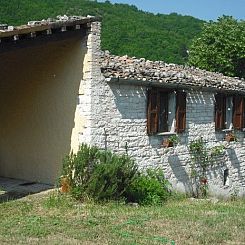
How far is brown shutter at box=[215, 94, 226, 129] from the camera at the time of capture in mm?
14953

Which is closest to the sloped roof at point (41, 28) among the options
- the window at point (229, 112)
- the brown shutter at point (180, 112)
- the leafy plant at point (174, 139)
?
the brown shutter at point (180, 112)

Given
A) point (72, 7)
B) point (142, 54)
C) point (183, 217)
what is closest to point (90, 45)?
point (183, 217)

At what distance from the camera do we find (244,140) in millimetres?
16719

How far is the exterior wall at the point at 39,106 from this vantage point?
11.1 meters

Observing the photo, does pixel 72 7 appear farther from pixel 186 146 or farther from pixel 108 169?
pixel 108 169

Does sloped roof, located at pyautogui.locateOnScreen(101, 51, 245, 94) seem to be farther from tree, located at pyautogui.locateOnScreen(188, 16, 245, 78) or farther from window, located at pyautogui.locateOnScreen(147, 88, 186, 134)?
tree, located at pyautogui.locateOnScreen(188, 16, 245, 78)

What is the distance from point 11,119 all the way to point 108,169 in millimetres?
3903

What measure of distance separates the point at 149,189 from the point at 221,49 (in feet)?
60.3

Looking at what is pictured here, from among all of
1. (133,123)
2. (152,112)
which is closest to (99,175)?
(133,123)

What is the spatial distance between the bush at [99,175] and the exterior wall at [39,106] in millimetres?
988

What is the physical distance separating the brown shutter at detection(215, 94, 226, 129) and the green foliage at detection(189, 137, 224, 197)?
766 millimetres

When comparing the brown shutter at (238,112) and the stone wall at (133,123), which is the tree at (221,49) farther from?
the stone wall at (133,123)

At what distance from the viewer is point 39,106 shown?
38.5ft

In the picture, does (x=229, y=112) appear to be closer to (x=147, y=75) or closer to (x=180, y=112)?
(x=180, y=112)
